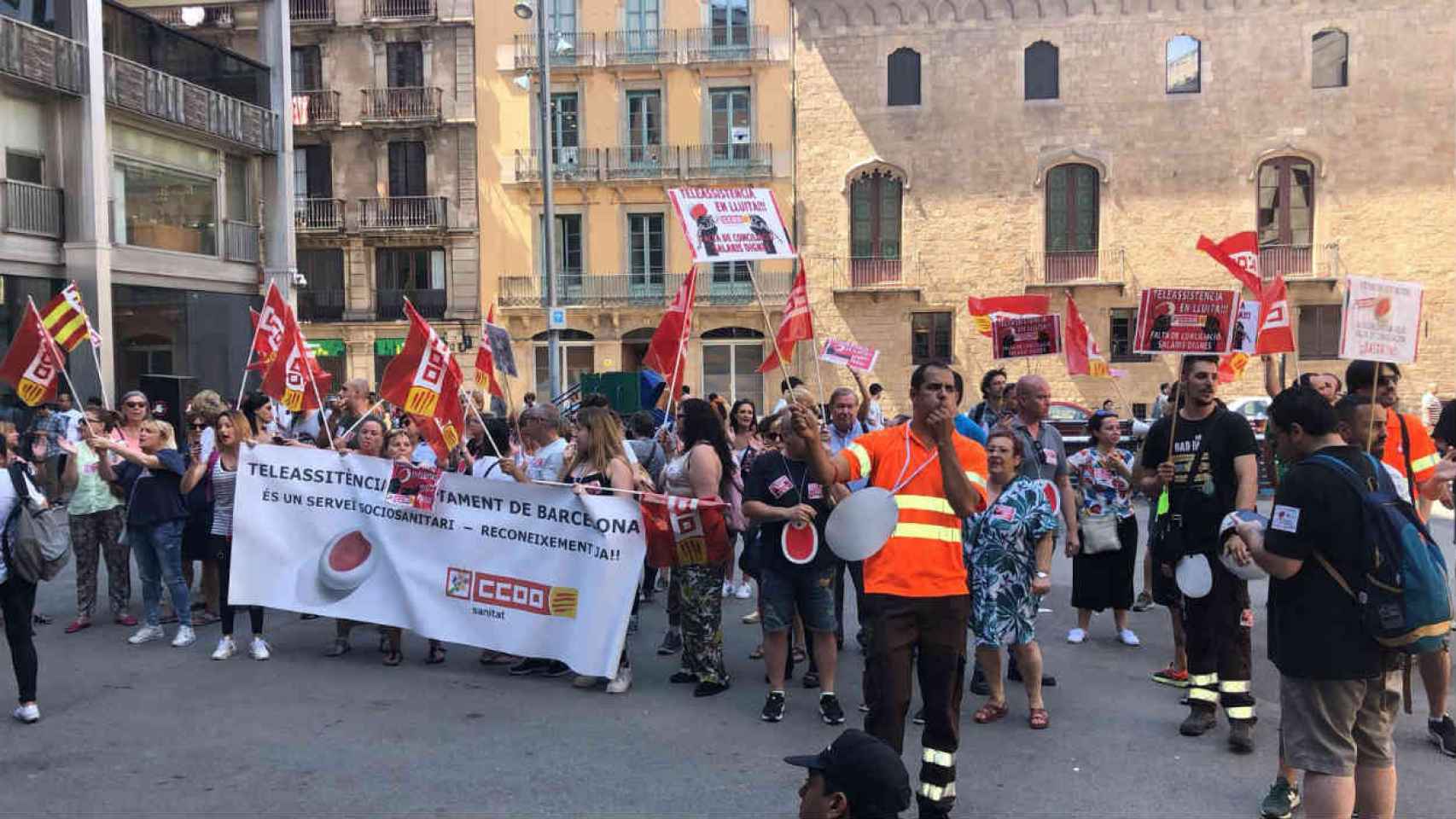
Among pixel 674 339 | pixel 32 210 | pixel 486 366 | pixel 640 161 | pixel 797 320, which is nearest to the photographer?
pixel 674 339

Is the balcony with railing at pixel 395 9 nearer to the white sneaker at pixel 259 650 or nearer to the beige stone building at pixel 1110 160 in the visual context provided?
the beige stone building at pixel 1110 160

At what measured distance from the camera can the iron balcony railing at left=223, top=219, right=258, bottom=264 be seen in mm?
24031

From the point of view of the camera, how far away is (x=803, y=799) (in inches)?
108

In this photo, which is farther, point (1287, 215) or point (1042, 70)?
point (1042, 70)

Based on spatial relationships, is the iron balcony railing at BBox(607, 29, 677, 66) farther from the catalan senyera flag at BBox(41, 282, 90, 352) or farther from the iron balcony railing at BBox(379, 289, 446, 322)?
the catalan senyera flag at BBox(41, 282, 90, 352)

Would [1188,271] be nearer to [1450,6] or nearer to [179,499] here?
[1450,6]

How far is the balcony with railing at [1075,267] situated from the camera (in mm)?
33000

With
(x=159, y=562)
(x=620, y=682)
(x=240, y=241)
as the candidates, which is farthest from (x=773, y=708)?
(x=240, y=241)

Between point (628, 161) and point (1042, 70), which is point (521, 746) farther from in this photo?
point (1042, 70)

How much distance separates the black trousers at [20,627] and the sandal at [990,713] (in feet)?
17.1

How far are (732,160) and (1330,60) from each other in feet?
54.8

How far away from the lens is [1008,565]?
640 cm

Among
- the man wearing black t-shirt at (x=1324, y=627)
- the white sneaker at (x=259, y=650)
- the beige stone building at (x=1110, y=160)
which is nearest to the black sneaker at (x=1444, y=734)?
the man wearing black t-shirt at (x=1324, y=627)

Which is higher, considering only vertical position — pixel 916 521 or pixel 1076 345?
pixel 1076 345
